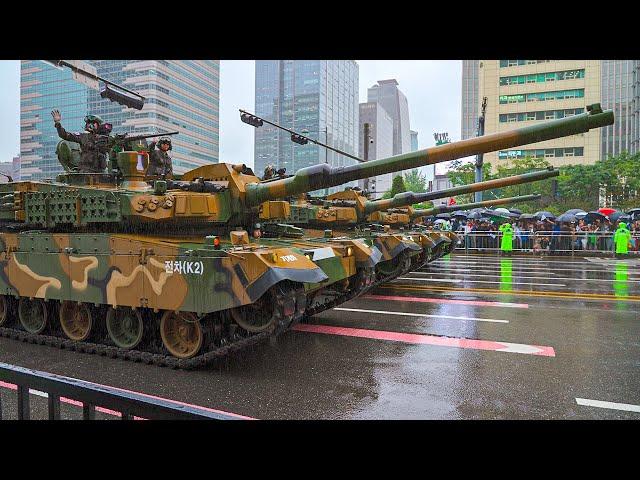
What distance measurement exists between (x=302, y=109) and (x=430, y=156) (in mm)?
15777

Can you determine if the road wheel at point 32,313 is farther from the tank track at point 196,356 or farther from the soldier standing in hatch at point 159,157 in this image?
the soldier standing in hatch at point 159,157

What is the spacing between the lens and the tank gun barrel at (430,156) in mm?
6570

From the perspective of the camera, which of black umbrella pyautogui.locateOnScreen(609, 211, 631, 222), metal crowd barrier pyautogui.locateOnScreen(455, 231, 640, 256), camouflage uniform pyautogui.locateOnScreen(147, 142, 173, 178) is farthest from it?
black umbrella pyautogui.locateOnScreen(609, 211, 631, 222)

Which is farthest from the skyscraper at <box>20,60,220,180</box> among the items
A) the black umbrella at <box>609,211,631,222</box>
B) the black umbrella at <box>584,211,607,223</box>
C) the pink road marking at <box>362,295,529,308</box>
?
the black umbrella at <box>609,211,631,222</box>

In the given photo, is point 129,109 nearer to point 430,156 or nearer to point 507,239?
point 430,156

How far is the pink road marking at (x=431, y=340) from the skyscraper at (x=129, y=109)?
565 cm

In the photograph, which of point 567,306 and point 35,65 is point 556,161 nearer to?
point 567,306

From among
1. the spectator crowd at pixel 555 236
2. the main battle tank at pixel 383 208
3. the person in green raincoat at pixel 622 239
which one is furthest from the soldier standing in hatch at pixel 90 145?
the person in green raincoat at pixel 622 239

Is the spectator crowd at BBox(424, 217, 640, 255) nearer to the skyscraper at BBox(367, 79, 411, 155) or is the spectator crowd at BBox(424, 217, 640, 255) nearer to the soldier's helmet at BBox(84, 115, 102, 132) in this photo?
the soldier's helmet at BBox(84, 115, 102, 132)

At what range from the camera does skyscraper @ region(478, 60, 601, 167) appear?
50.2 metres

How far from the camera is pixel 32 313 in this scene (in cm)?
917

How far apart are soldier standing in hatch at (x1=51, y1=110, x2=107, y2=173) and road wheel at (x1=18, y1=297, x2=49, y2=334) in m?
2.39

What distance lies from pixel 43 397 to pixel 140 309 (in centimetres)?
186
